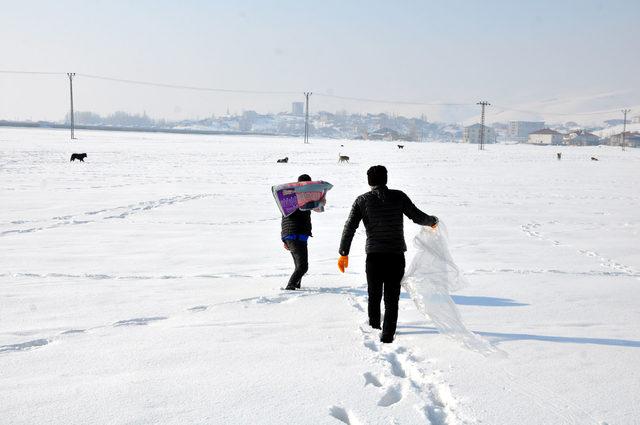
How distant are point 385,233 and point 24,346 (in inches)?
125

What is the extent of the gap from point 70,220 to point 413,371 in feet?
34.9

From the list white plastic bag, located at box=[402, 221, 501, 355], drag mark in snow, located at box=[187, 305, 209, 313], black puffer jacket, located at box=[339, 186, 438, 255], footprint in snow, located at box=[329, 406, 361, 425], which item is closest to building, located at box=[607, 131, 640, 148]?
white plastic bag, located at box=[402, 221, 501, 355]

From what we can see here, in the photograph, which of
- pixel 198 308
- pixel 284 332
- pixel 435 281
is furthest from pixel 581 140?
pixel 284 332

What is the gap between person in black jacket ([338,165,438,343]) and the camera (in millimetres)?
4992

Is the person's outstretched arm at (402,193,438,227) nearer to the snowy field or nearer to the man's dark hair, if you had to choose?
the man's dark hair

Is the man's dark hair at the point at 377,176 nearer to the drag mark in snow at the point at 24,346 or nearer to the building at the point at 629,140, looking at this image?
the drag mark in snow at the point at 24,346

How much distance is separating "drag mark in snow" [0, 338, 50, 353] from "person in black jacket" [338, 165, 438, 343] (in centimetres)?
282

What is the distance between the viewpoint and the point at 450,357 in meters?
4.60

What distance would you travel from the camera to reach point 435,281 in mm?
5449

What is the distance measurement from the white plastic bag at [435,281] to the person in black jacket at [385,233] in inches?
15.5

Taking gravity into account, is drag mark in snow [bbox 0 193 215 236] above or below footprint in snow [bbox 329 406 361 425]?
below

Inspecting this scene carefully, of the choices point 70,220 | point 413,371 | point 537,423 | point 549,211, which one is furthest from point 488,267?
point 70,220

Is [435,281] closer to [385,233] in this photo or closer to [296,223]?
[385,233]

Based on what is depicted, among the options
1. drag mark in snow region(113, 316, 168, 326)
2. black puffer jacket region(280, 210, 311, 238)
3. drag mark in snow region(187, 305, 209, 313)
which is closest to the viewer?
drag mark in snow region(113, 316, 168, 326)
